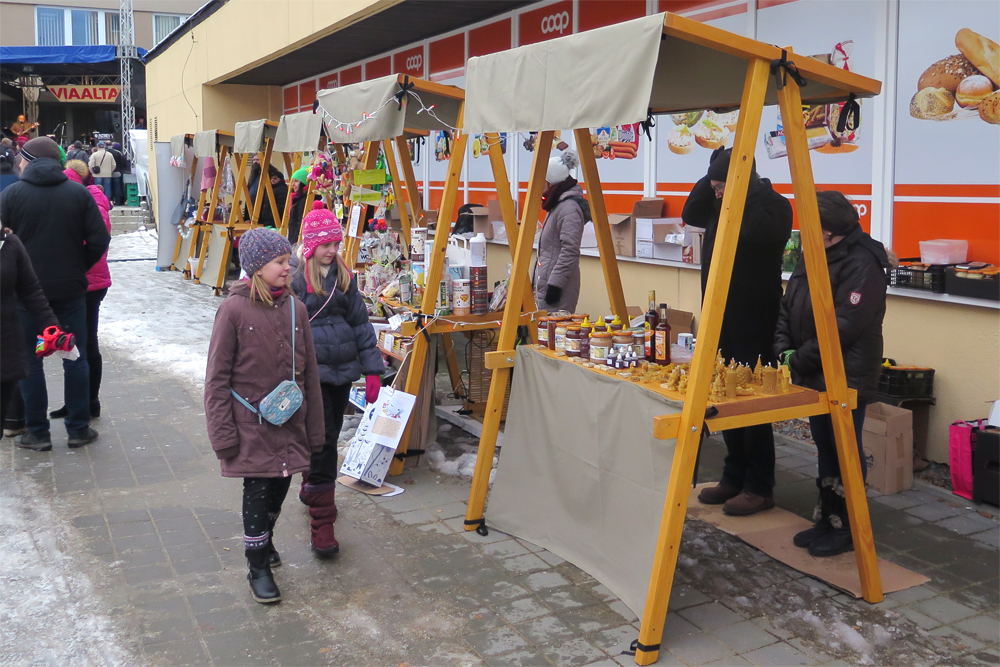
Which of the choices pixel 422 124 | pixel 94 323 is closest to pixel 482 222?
pixel 422 124

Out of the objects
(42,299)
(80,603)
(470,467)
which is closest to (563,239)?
(470,467)

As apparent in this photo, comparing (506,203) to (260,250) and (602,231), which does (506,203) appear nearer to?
(602,231)

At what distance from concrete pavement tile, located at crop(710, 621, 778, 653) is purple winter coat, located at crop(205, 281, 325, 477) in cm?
193

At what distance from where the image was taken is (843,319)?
165 inches

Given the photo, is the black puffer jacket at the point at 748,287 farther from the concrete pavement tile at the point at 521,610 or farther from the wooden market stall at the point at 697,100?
the concrete pavement tile at the point at 521,610

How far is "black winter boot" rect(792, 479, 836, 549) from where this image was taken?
14.7ft

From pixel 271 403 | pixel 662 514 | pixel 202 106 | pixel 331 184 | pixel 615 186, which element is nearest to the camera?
pixel 662 514

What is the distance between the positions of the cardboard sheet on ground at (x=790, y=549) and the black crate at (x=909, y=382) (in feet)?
4.35

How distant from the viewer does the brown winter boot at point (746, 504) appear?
197 inches

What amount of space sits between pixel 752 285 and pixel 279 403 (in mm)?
2453

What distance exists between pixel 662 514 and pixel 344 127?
13.5 feet

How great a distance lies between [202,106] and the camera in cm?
2077

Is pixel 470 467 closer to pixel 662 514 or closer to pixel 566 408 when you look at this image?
pixel 566 408

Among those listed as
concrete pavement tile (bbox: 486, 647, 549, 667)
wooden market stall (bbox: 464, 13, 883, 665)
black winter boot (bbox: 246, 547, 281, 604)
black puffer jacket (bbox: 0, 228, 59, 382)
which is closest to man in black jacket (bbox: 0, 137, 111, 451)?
black puffer jacket (bbox: 0, 228, 59, 382)
